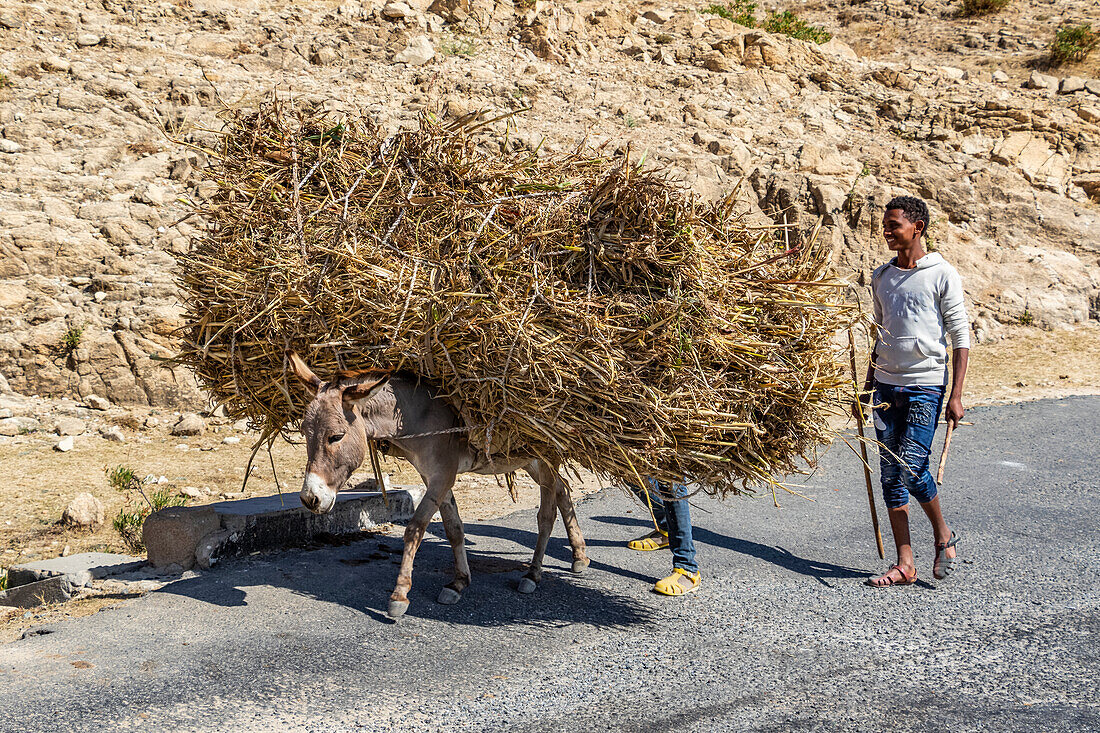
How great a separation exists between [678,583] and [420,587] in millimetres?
1587

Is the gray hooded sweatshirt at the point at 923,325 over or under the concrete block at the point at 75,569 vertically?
over

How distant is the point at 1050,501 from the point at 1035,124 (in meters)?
13.8

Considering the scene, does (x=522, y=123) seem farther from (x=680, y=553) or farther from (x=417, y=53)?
(x=680, y=553)

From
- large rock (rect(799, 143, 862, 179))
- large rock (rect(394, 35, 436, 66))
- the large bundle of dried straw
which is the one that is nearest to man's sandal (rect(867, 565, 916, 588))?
the large bundle of dried straw

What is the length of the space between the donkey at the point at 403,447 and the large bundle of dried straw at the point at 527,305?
141 mm

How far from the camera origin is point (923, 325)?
4.90 m

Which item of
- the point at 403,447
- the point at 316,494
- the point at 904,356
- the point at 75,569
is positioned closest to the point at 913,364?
the point at 904,356

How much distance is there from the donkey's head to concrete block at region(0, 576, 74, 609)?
6.61 feet

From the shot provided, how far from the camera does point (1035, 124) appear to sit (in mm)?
17312

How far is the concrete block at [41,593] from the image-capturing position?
4.83 metres

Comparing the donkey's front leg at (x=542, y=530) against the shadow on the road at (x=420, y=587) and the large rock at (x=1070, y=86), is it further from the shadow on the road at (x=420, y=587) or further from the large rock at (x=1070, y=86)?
the large rock at (x=1070, y=86)

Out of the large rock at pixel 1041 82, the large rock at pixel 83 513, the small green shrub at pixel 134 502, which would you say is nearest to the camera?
the small green shrub at pixel 134 502

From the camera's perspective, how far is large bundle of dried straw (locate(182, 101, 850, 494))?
3885 mm

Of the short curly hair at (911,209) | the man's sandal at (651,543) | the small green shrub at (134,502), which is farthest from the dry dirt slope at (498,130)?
the short curly hair at (911,209)
